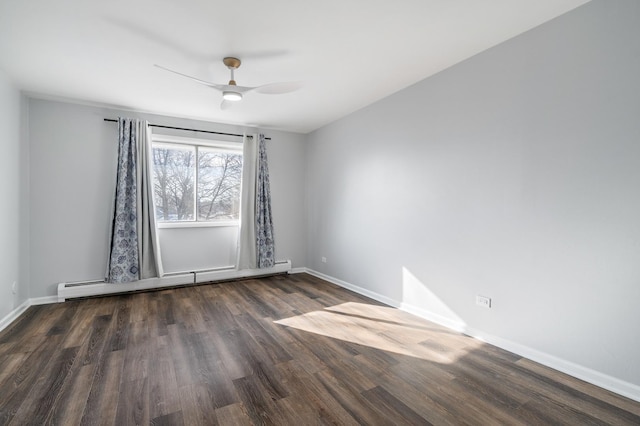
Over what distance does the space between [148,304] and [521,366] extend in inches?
157

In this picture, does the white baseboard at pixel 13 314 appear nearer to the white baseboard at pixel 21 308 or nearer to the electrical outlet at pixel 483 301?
the white baseboard at pixel 21 308

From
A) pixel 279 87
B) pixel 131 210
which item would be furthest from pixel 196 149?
pixel 279 87

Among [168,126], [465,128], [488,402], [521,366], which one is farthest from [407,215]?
[168,126]

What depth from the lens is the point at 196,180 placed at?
4.84 m

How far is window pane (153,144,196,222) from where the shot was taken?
4.57 meters

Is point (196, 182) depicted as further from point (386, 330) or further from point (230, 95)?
point (386, 330)

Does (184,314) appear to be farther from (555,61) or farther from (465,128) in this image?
(555,61)

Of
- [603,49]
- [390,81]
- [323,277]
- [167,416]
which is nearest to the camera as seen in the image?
[167,416]

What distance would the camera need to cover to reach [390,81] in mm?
3299

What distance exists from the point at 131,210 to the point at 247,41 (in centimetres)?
295

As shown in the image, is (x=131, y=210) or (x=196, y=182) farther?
(x=196, y=182)

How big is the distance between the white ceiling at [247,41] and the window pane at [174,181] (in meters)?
1.13

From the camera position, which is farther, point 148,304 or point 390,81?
point 148,304

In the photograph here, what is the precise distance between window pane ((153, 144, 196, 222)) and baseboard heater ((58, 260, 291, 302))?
36.1 inches
